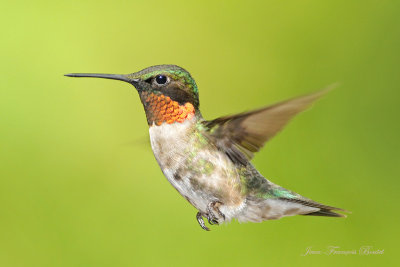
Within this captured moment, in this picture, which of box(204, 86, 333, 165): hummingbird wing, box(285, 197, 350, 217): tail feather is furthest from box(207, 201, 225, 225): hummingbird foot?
box(285, 197, 350, 217): tail feather

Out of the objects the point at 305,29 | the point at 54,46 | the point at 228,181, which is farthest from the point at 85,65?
the point at 228,181

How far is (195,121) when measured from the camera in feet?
4.81

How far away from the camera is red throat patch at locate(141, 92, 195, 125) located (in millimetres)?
1367

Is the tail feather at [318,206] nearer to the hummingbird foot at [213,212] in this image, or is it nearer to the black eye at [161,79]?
the hummingbird foot at [213,212]

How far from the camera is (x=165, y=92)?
4.55 feet

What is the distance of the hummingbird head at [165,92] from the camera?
1358 mm

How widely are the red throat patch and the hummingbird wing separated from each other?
0.07m

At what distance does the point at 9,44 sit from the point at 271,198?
213cm

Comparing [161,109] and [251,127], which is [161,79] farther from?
[251,127]

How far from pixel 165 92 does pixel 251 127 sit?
0.24 meters

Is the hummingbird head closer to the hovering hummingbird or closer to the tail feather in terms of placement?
the hovering hummingbird

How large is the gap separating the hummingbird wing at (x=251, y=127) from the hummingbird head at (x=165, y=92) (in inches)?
3.1

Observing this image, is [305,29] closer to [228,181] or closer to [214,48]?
[214,48]

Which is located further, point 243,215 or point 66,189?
point 66,189
